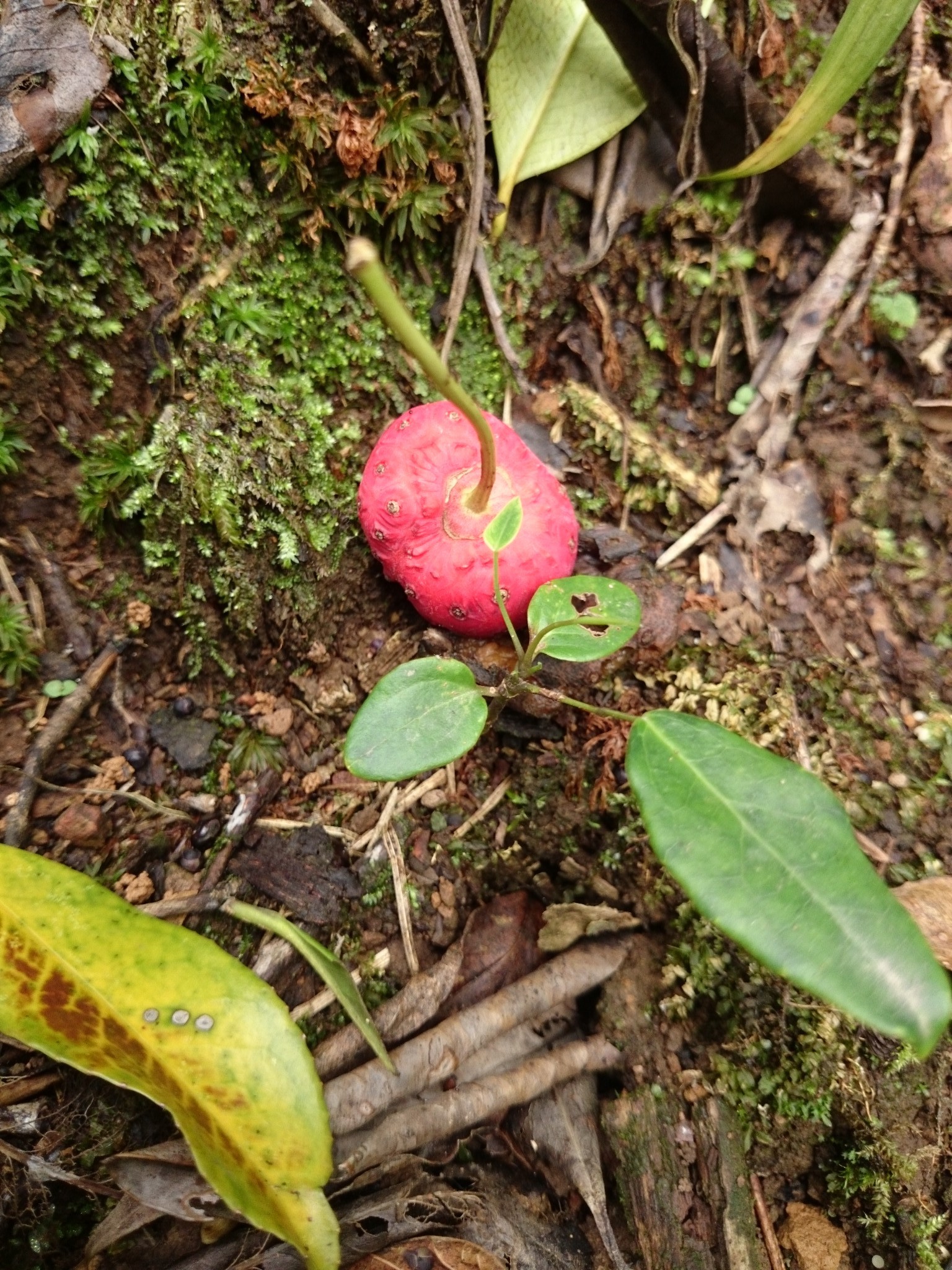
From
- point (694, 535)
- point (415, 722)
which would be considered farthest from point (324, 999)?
point (694, 535)

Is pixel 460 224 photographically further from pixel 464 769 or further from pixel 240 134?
pixel 464 769

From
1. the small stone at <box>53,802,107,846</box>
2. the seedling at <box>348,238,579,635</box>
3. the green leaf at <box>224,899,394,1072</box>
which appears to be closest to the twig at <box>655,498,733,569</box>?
the seedling at <box>348,238,579,635</box>

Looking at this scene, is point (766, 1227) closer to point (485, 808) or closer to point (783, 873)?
point (783, 873)

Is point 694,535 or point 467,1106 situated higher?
point 694,535

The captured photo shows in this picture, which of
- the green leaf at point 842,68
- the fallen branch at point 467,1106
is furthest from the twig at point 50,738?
the green leaf at point 842,68

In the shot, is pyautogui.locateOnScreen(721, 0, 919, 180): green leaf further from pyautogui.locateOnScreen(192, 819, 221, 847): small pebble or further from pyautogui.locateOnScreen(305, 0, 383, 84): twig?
pyautogui.locateOnScreen(192, 819, 221, 847): small pebble
